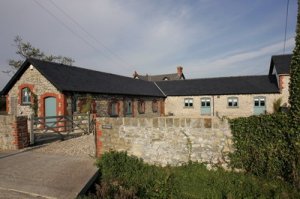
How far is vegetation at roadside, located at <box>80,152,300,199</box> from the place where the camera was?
5430 mm

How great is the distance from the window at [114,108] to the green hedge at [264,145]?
15463 mm

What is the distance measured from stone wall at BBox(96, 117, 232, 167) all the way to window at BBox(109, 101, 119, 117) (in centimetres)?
1273

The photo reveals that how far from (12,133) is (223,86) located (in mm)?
25045

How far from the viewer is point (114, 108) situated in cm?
2159

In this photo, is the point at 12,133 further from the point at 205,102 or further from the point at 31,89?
→ the point at 205,102

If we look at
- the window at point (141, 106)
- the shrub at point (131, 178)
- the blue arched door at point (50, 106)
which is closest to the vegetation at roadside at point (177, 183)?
the shrub at point (131, 178)

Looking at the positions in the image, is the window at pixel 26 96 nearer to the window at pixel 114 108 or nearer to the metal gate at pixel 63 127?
the metal gate at pixel 63 127

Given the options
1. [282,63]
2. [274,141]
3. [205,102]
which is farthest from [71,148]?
[282,63]

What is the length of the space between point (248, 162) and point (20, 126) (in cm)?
904

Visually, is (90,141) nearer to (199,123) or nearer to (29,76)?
(199,123)

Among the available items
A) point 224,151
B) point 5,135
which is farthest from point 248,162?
point 5,135

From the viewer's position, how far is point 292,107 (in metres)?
5.95

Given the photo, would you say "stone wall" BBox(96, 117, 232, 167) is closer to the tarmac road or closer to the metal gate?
the tarmac road

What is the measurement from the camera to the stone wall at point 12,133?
9898mm
